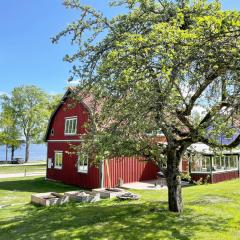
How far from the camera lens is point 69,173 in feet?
90.2

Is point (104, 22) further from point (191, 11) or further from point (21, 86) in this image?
point (21, 86)

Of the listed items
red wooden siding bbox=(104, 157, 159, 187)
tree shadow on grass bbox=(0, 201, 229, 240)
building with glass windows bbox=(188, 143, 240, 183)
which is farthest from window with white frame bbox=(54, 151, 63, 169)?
tree shadow on grass bbox=(0, 201, 229, 240)

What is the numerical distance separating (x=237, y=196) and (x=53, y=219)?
29.7 ft

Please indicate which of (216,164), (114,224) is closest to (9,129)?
(216,164)

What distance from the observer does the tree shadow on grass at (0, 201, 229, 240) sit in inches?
407

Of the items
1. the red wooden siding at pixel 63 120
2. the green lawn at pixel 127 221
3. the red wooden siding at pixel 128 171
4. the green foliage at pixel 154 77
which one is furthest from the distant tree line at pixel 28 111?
the green foliage at pixel 154 77

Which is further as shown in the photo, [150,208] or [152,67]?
[150,208]

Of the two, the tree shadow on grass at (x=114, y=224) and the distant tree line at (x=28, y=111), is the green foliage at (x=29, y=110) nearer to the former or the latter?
the distant tree line at (x=28, y=111)

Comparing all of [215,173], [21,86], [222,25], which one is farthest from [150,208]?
[21,86]

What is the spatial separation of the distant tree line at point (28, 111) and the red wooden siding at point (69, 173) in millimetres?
31630

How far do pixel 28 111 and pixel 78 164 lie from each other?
41.1 meters

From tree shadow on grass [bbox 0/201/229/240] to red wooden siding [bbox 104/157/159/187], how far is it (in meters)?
9.60

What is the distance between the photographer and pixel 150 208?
13.8 metres

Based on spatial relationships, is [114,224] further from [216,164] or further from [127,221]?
[216,164]
